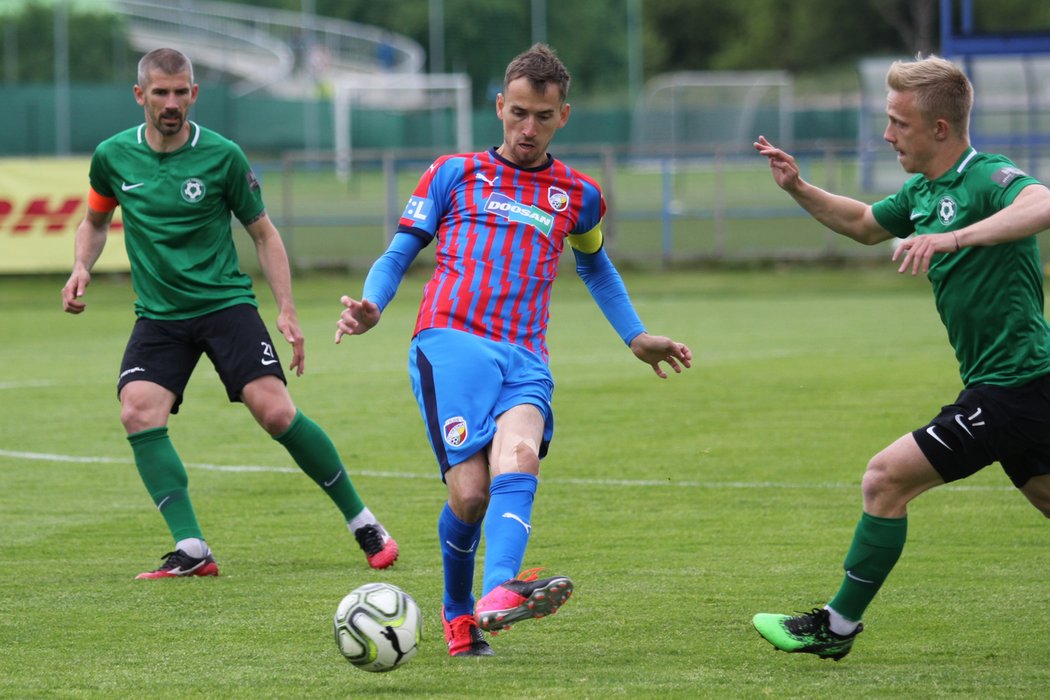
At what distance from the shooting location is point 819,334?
16391 mm

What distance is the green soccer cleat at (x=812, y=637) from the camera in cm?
526

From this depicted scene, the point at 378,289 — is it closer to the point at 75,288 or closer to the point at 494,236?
the point at 494,236

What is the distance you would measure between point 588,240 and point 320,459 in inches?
74.8

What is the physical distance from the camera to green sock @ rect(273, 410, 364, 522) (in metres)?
7.07

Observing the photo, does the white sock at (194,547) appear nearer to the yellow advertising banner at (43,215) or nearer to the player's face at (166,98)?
the player's face at (166,98)

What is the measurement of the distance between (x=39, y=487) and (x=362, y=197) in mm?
30618

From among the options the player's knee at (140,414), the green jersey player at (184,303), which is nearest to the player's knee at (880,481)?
the green jersey player at (184,303)

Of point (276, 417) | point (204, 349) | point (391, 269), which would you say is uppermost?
point (391, 269)

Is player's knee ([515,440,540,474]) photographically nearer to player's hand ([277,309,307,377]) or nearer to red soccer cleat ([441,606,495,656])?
red soccer cleat ([441,606,495,656])

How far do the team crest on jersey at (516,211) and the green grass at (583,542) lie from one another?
144cm

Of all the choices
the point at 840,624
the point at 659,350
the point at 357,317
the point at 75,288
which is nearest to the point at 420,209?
the point at 357,317

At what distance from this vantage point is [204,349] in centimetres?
707

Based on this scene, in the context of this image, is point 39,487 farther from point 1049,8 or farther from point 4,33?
point 1049,8

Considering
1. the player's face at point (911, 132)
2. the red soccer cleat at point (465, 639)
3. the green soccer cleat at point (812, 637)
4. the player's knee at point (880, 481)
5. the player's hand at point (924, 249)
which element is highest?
the player's face at point (911, 132)
